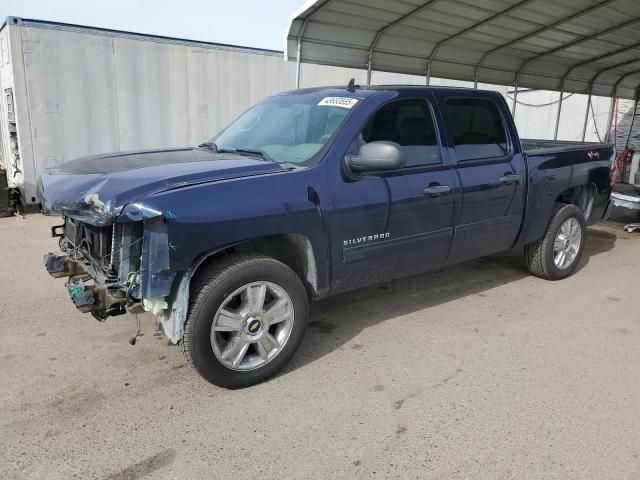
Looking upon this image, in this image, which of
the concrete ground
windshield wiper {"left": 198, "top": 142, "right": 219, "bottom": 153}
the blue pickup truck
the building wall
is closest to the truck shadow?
the concrete ground

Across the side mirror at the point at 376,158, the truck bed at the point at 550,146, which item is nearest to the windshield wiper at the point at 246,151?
the side mirror at the point at 376,158

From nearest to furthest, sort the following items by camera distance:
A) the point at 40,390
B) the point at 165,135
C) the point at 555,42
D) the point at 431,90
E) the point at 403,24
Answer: the point at 40,390 < the point at 431,90 < the point at 403,24 < the point at 555,42 < the point at 165,135

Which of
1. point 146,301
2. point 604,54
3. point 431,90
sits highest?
point 604,54

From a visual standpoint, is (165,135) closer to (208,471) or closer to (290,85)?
(290,85)

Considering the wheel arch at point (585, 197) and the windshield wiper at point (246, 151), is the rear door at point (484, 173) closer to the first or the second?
the wheel arch at point (585, 197)

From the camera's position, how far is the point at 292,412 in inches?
123

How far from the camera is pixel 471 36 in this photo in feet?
29.4

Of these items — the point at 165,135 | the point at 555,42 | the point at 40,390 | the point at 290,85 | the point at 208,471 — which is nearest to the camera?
the point at 208,471

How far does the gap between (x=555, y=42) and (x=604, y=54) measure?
171 centimetres

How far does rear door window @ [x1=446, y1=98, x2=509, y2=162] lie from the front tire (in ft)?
6.54

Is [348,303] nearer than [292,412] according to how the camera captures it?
No

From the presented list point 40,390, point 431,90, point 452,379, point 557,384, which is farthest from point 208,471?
point 431,90

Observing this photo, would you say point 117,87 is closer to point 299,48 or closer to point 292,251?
point 299,48

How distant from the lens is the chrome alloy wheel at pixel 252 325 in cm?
324
